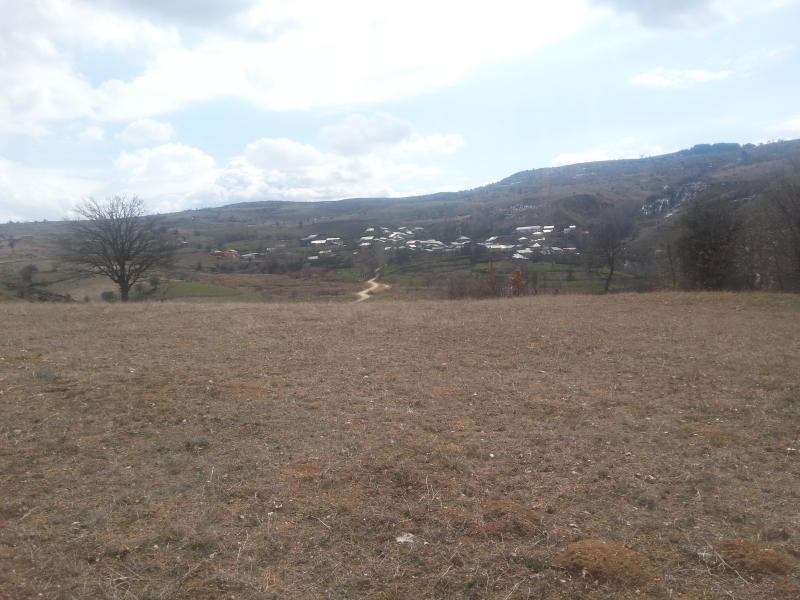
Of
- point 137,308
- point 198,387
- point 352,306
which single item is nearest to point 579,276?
point 352,306

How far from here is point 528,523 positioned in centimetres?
426

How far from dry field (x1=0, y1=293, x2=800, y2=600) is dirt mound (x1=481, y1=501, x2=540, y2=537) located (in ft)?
0.08

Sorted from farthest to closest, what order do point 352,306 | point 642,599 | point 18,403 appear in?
point 352,306 → point 18,403 → point 642,599

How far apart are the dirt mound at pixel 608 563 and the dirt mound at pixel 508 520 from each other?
0.40m

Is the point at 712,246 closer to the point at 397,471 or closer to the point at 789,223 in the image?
the point at 789,223

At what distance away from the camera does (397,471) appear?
17.3 feet

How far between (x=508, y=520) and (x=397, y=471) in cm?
138

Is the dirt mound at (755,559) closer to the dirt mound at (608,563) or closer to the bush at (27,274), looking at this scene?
the dirt mound at (608,563)

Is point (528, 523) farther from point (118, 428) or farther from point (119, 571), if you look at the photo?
point (118, 428)

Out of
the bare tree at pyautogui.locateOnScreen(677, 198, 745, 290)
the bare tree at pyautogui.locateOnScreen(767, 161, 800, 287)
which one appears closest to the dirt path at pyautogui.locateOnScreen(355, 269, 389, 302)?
the bare tree at pyautogui.locateOnScreen(677, 198, 745, 290)

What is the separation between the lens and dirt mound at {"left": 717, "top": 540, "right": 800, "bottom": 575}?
11.9 ft

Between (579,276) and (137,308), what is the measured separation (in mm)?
33010

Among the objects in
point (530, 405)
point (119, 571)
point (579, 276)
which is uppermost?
point (119, 571)

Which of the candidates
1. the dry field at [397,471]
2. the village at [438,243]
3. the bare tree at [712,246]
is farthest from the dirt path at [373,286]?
the dry field at [397,471]
